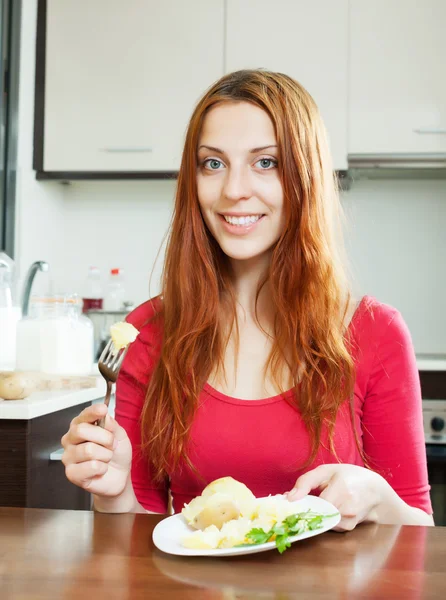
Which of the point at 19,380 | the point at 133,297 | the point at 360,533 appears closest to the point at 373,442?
the point at 360,533

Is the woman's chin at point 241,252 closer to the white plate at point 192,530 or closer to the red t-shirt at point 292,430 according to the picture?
the red t-shirt at point 292,430

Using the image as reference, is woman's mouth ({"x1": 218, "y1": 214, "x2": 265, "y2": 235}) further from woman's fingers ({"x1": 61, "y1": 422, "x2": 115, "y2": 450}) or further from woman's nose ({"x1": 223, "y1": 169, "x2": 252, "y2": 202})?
woman's fingers ({"x1": 61, "y1": 422, "x2": 115, "y2": 450})

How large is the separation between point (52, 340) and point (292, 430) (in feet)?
2.92

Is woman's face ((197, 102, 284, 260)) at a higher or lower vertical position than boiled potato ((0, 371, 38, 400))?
higher

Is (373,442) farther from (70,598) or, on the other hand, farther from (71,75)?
(71,75)

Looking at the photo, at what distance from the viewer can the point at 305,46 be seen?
99.7 inches

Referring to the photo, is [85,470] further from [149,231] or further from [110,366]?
[149,231]

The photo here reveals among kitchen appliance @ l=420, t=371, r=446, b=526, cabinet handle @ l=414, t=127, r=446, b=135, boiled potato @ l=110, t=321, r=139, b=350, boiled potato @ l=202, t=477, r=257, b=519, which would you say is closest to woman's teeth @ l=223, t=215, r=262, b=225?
boiled potato @ l=110, t=321, r=139, b=350

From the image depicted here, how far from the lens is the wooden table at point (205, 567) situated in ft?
1.76

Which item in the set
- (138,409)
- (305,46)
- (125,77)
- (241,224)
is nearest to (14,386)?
(138,409)

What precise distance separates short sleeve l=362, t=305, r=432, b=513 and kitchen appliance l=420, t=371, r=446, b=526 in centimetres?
113

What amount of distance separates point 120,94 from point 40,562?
225 centimetres

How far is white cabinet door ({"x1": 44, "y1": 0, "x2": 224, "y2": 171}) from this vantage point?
2.58 meters

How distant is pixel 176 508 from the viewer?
1164mm
